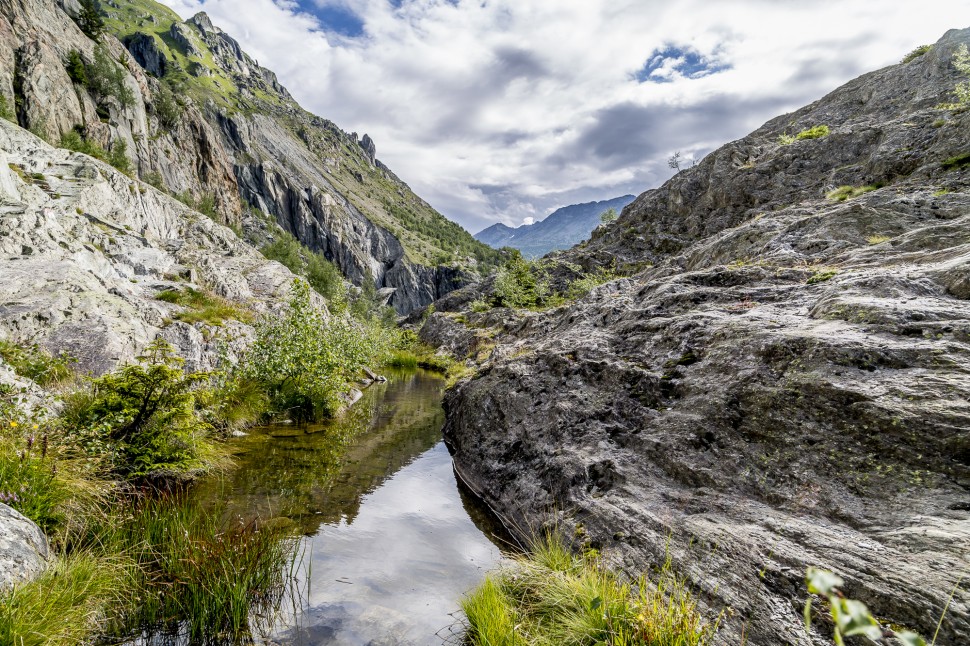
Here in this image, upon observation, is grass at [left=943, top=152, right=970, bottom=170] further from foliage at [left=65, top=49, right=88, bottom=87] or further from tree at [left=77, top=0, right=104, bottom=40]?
tree at [left=77, top=0, right=104, bottom=40]

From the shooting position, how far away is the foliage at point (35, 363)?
10.1 metres

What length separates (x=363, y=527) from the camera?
1081 centimetres

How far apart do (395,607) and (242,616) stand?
100 inches

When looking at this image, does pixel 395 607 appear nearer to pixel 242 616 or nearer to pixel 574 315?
pixel 242 616

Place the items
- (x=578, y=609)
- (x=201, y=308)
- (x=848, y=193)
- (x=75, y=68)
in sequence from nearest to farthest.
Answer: (x=578, y=609), (x=848, y=193), (x=201, y=308), (x=75, y=68)

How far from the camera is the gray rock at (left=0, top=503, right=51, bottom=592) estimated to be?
518cm

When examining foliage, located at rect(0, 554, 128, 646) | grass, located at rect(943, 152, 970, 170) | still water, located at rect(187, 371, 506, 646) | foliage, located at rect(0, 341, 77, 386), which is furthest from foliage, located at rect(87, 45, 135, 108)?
grass, located at rect(943, 152, 970, 170)

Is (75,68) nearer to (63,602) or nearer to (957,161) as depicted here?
(63,602)

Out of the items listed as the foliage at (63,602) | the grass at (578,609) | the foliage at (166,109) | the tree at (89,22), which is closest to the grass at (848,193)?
the grass at (578,609)

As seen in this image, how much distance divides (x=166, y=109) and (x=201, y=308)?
101 meters

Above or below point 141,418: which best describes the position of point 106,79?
above

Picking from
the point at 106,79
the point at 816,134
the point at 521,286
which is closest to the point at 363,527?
the point at 816,134

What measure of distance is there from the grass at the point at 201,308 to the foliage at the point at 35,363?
23.5 ft

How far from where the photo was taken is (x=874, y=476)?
627cm
